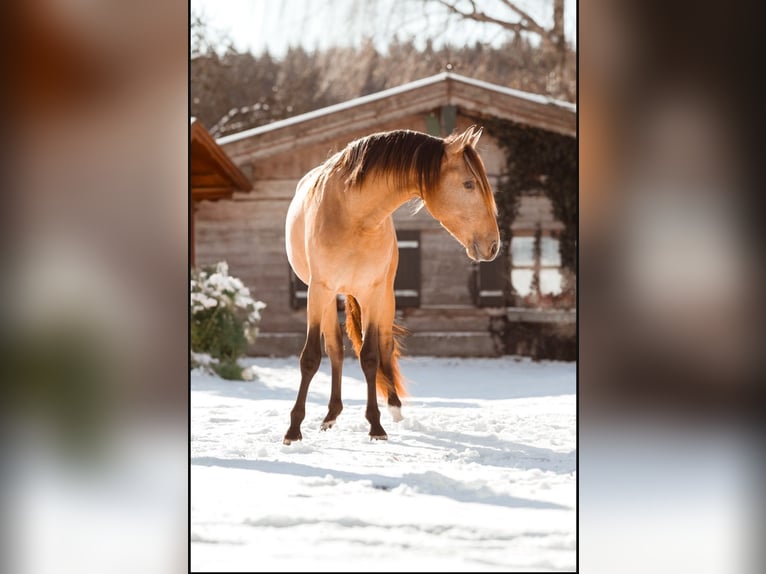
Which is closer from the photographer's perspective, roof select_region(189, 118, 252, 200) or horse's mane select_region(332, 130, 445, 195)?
horse's mane select_region(332, 130, 445, 195)

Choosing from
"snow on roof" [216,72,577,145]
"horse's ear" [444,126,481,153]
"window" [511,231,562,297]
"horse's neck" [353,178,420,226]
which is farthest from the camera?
"window" [511,231,562,297]

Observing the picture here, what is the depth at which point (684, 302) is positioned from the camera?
4.48 ft

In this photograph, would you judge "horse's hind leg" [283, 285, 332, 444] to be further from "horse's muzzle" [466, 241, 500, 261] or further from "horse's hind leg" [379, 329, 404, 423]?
"horse's muzzle" [466, 241, 500, 261]

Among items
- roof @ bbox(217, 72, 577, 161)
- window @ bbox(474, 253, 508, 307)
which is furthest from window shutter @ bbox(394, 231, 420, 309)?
roof @ bbox(217, 72, 577, 161)

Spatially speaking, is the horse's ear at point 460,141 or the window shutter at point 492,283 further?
the window shutter at point 492,283

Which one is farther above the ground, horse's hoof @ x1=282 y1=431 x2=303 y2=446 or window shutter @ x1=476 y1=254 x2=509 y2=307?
window shutter @ x1=476 y1=254 x2=509 y2=307

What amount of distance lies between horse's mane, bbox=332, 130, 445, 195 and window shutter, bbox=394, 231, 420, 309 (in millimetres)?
2576

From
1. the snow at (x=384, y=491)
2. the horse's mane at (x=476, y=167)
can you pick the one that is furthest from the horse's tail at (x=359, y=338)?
the horse's mane at (x=476, y=167)

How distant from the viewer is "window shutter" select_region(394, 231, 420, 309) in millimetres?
4625

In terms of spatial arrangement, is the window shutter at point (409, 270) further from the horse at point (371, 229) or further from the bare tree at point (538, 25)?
the bare tree at point (538, 25)

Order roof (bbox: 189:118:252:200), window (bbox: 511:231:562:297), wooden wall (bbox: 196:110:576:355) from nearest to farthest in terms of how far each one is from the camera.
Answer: roof (bbox: 189:118:252:200)
wooden wall (bbox: 196:110:576:355)
window (bbox: 511:231:562:297)

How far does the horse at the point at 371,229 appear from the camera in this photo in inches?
78.2

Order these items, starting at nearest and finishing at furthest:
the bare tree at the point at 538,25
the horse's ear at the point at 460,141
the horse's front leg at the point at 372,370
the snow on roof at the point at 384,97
Result: the horse's ear at the point at 460,141
the horse's front leg at the point at 372,370
the snow on roof at the point at 384,97
the bare tree at the point at 538,25

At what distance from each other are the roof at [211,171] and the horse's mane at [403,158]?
5.67ft
